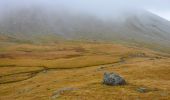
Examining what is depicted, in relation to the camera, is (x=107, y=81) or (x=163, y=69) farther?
(x=163, y=69)

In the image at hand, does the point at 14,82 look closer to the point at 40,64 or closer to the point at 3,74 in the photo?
the point at 3,74

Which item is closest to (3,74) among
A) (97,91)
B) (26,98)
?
(26,98)

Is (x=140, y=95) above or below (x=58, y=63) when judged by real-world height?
below

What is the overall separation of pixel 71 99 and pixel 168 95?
21.8 m

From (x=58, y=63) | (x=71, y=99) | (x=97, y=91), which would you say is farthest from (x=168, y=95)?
(x=58, y=63)

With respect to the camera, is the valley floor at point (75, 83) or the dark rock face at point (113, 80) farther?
the dark rock face at point (113, 80)

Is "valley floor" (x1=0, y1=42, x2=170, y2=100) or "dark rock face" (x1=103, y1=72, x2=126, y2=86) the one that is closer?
"valley floor" (x1=0, y1=42, x2=170, y2=100)

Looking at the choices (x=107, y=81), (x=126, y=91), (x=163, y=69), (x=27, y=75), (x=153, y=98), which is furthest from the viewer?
(x=27, y=75)

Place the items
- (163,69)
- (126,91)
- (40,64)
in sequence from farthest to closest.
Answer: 1. (40,64)
2. (163,69)
3. (126,91)

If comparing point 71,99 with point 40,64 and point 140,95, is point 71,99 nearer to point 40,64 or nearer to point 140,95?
point 140,95

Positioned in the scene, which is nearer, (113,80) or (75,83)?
(113,80)

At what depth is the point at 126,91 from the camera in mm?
71750

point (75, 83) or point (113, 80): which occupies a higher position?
point (113, 80)

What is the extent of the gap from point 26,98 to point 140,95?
27780 millimetres
